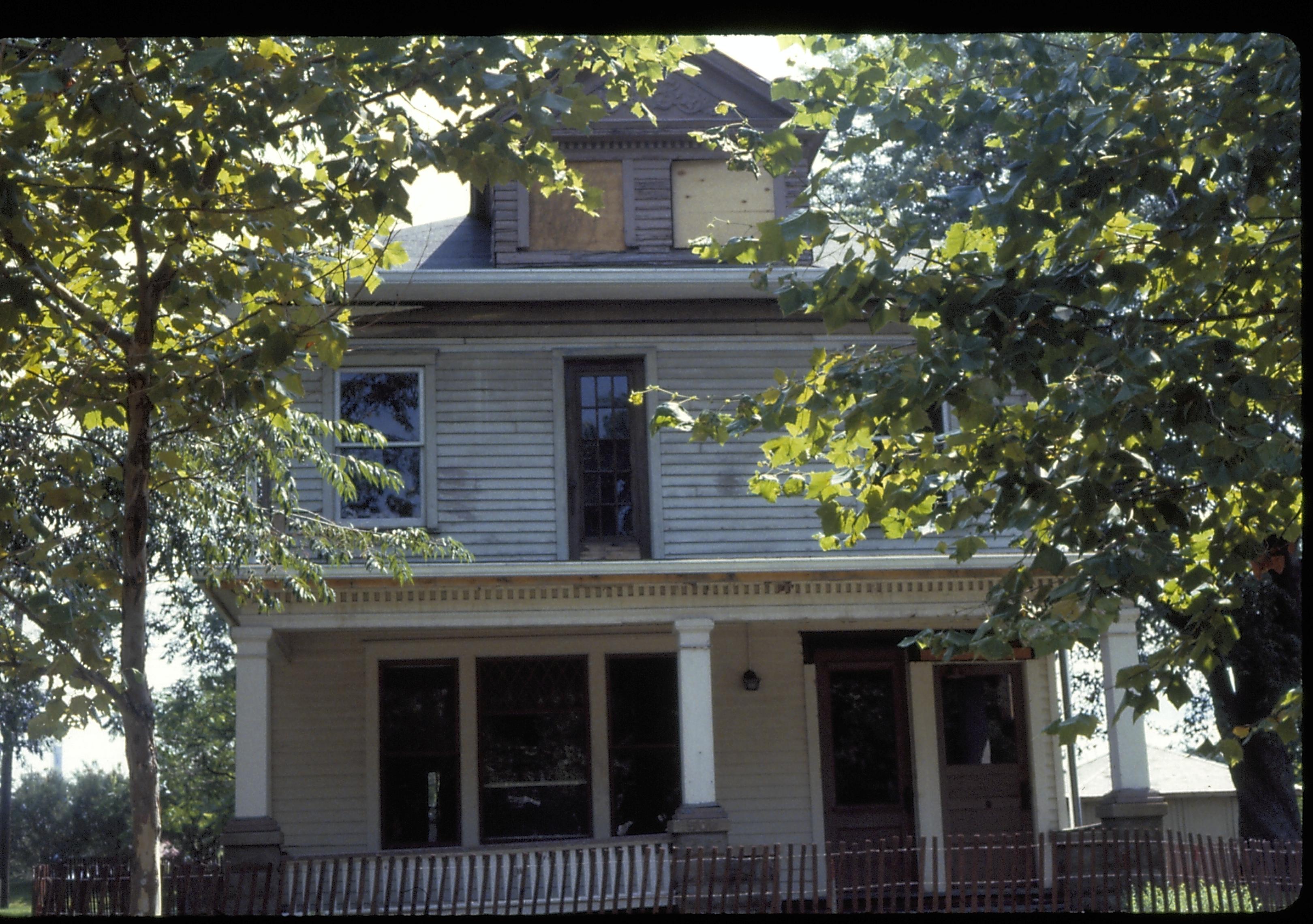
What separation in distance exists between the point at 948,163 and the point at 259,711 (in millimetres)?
8194

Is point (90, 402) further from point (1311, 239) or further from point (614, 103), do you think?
point (1311, 239)

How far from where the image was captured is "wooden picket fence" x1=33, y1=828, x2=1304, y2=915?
1087cm

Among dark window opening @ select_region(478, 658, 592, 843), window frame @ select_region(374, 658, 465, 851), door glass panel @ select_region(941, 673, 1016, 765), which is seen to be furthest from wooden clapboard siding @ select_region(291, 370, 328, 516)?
door glass panel @ select_region(941, 673, 1016, 765)

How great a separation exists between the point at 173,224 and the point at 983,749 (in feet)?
34.8

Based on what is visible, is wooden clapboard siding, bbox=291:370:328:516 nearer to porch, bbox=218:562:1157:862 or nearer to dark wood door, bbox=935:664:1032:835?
porch, bbox=218:562:1157:862

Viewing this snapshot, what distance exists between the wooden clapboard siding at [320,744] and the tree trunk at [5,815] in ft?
53.6

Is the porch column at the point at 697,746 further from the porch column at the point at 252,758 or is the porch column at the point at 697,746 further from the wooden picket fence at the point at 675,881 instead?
the porch column at the point at 252,758

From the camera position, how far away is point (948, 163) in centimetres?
629

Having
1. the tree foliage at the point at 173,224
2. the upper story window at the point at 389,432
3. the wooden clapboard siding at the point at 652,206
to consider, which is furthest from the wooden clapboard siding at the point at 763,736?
the tree foliage at the point at 173,224

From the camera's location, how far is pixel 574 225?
46.9ft

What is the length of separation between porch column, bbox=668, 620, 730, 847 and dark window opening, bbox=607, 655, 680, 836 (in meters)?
1.10

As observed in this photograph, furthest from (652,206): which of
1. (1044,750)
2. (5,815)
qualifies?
(5,815)

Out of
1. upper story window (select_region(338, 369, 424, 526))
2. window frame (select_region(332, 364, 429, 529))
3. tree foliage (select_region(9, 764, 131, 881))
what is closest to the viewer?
window frame (select_region(332, 364, 429, 529))

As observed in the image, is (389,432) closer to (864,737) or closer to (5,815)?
(864,737)
